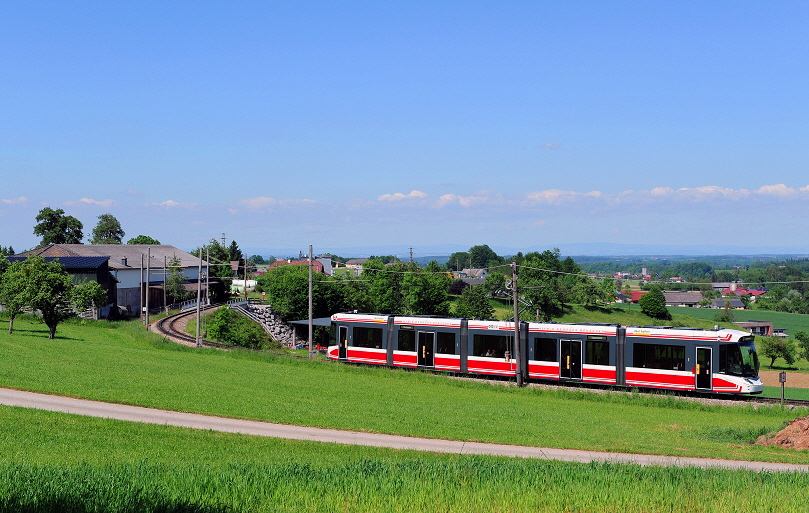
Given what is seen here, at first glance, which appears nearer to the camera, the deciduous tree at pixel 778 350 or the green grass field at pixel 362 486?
the green grass field at pixel 362 486

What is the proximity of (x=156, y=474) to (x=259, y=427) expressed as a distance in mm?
9534

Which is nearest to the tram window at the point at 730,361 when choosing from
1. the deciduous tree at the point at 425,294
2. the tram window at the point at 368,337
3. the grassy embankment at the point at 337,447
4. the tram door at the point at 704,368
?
the tram door at the point at 704,368

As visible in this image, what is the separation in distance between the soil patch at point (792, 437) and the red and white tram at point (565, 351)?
1040 centimetres

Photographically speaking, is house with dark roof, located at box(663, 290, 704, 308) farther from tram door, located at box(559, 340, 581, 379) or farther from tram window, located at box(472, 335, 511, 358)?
tram door, located at box(559, 340, 581, 379)

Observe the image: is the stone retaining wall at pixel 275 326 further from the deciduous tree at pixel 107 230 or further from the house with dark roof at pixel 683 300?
the house with dark roof at pixel 683 300

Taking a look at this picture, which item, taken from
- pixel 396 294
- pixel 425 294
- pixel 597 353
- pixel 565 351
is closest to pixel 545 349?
pixel 565 351

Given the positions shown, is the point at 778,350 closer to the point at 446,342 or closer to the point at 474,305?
the point at 474,305

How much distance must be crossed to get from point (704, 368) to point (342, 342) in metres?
21.7

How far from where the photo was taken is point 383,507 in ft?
36.9

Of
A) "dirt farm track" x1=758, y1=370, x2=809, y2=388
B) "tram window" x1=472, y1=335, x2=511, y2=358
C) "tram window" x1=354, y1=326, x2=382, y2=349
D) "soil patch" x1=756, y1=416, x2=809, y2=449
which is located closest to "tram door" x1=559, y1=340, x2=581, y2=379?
"tram window" x1=472, y1=335, x2=511, y2=358

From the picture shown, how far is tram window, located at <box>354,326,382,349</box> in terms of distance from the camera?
44031 millimetres

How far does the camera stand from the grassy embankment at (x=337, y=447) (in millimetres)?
11578

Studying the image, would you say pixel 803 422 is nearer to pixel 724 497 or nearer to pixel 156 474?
pixel 724 497

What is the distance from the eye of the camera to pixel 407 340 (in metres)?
43.0
